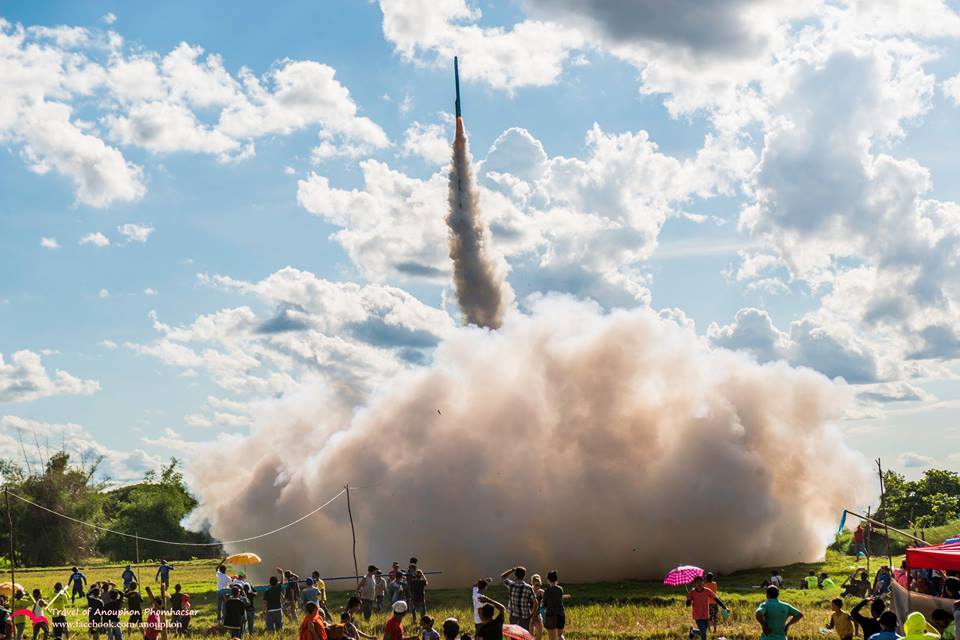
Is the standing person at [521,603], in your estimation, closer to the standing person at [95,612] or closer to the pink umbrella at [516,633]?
the pink umbrella at [516,633]

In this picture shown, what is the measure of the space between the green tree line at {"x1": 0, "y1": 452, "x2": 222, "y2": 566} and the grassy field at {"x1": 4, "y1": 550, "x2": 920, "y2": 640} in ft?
127

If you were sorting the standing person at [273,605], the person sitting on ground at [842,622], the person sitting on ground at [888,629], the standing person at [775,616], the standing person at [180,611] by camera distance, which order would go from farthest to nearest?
the standing person at [180,611]
the standing person at [273,605]
the person sitting on ground at [842,622]
the standing person at [775,616]
the person sitting on ground at [888,629]

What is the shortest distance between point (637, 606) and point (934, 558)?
17.4 m

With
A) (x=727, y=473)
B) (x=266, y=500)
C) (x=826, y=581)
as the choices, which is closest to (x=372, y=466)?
(x=266, y=500)

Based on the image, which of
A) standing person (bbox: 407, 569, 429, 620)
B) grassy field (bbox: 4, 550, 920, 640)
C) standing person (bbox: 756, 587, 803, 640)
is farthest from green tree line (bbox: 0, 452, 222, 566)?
standing person (bbox: 756, 587, 803, 640)

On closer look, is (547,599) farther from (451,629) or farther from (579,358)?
(579,358)

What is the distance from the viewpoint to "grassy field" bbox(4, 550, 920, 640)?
29312 millimetres

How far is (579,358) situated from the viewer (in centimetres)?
5316

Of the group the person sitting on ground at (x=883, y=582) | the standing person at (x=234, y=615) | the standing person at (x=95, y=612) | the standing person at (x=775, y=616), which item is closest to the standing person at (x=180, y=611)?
the standing person at (x=95, y=612)

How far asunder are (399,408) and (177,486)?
73.1 meters

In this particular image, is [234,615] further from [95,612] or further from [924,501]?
[924,501]

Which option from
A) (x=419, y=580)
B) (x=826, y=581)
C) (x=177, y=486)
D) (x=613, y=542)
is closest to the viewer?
(x=419, y=580)

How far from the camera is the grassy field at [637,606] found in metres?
29.3

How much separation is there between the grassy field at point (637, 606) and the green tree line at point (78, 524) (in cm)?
3884
